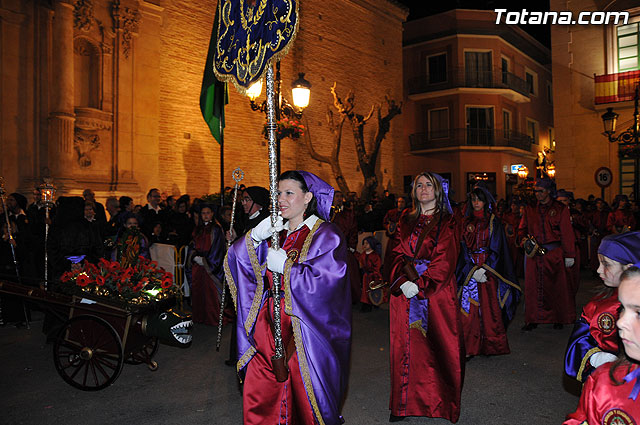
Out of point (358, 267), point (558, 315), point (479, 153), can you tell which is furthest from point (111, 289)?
point (479, 153)

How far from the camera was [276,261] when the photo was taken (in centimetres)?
312

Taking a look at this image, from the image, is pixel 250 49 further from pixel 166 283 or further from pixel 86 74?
pixel 86 74

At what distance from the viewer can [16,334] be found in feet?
25.4

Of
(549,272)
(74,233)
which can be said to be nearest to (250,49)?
(74,233)

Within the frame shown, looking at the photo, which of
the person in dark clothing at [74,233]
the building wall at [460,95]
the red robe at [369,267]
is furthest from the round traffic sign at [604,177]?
the person in dark clothing at [74,233]

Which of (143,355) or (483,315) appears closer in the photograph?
(143,355)

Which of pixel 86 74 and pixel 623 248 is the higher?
pixel 86 74

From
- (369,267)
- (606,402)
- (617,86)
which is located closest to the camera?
(606,402)

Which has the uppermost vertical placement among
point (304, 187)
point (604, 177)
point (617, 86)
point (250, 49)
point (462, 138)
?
point (462, 138)

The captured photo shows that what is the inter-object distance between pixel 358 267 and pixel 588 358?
733cm

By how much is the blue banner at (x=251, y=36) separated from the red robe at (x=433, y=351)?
2327mm

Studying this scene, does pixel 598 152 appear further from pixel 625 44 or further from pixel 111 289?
pixel 111 289

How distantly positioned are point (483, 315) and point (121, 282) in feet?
14.7

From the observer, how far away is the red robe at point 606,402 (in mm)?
2027
